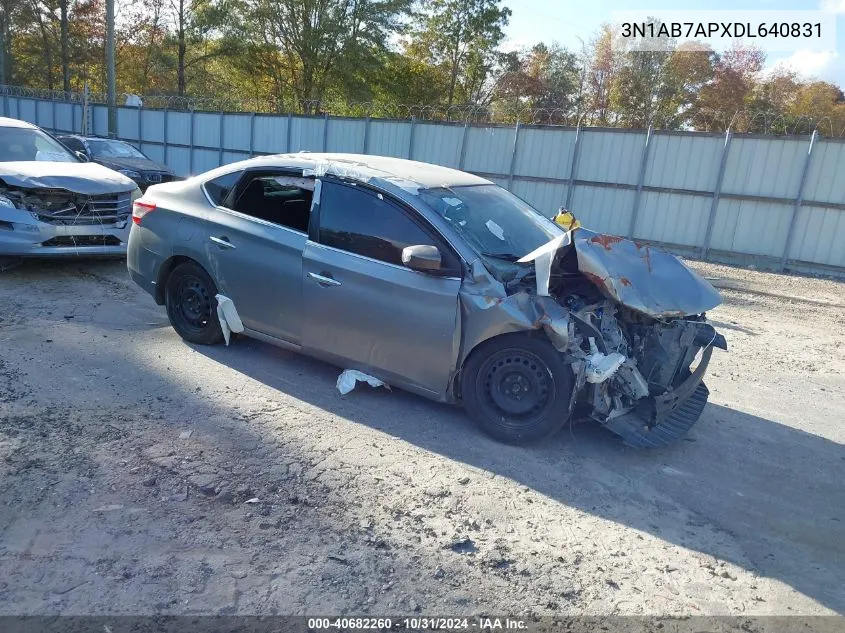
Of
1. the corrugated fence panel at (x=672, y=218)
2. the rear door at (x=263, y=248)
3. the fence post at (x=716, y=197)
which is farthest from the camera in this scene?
the corrugated fence panel at (x=672, y=218)

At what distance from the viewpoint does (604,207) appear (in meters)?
14.1

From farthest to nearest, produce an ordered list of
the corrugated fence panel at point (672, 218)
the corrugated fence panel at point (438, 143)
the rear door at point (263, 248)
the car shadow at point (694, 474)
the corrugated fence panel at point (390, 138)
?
the corrugated fence panel at point (390, 138)
the corrugated fence panel at point (438, 143)
the corrugated fence panel at point (672, 218)
the rear door at point (263, 248)
the car shadow at point (694, 474)

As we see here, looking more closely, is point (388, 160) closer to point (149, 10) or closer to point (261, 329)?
point (261, 329)

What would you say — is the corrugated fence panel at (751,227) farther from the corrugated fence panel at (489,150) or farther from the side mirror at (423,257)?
the side mirror at (423,257)

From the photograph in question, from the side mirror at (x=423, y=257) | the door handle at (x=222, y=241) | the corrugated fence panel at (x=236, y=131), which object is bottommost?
the door handle at (x=222, y=241)

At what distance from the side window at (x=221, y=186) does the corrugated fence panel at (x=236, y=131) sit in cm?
1533

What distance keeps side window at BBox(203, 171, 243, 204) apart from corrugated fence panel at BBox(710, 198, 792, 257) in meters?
10.8

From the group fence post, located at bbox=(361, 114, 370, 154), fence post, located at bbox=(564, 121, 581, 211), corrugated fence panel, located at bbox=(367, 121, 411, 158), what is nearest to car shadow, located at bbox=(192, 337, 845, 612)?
fence post, located at bbox=(564, 121, 581, 211)

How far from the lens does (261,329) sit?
5.12m

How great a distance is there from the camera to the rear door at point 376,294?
420 cm

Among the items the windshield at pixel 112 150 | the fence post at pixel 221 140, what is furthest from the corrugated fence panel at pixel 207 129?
the windshield at pixel 112 150

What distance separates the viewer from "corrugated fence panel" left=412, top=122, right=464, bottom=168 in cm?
1575

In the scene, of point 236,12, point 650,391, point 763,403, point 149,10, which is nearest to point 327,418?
point 650,391

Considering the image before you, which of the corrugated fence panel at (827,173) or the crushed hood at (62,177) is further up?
the corrugated fence panel at (827,173)
